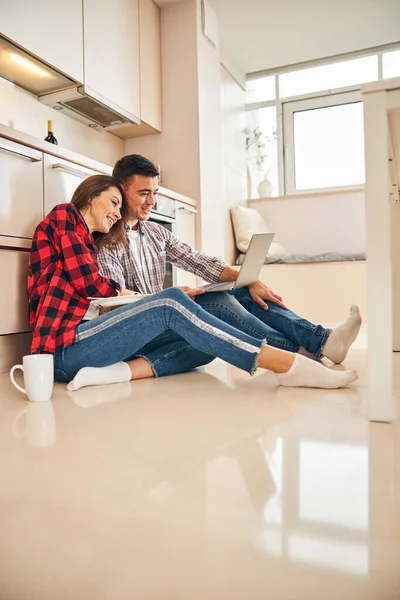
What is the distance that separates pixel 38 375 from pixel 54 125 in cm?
219

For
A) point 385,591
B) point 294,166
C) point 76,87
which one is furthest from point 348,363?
point 294,166

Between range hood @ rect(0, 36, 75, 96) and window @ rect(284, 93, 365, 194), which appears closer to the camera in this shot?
range hood @ rect(0, 36, 75, 96)

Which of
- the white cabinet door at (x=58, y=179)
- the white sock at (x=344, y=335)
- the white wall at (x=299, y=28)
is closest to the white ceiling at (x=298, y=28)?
the white wall at (x=299, y=28)

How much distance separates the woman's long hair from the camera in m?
1.74

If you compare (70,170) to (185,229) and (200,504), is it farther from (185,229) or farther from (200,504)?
(200,504)

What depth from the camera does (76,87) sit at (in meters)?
2.76

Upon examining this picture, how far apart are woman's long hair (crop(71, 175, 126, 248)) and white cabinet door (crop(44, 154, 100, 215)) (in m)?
0.39

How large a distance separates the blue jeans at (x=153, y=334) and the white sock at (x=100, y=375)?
26 mm

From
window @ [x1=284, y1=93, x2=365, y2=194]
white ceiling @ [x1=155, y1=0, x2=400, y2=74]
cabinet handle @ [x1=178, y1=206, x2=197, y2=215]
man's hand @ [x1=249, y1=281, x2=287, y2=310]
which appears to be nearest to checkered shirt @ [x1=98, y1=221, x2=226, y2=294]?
man's hand @ [x1=249, y1=281, x2=287, y2=310]

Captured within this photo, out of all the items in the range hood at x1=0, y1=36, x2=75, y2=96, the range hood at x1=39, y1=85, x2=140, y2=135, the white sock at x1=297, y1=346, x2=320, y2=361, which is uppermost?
the range hood at x1=0, y1=36, x2=75, y2=96

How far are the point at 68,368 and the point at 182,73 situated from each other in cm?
279

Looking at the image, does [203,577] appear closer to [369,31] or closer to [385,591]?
[385,591]

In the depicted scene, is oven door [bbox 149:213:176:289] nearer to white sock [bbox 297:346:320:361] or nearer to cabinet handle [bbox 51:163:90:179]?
cabinet handle [bbox 51:163:90:179]

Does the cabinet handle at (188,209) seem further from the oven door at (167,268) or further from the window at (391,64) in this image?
the window at (391,64)
